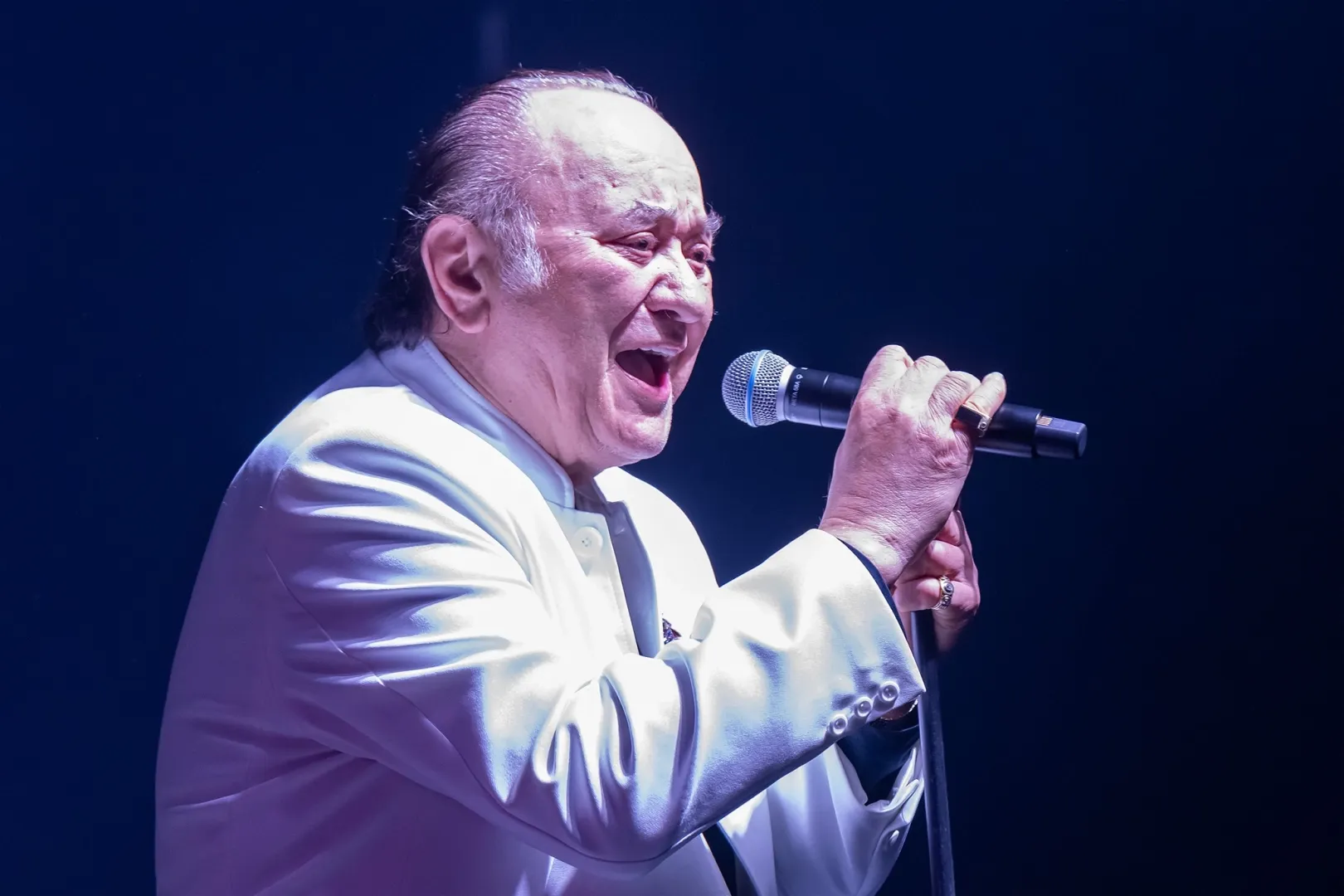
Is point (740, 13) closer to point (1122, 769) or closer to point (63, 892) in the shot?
point (1122, 769)

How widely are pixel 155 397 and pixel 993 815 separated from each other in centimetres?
163

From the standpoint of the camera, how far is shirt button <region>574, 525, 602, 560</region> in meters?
1.56

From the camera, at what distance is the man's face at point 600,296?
151 centimetres

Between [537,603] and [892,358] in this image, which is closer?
[537,603]

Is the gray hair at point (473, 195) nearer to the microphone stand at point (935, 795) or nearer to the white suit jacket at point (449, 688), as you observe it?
the white suit jacket at point (449, 688)

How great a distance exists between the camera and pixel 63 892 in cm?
182

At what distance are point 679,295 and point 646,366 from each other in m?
0.10

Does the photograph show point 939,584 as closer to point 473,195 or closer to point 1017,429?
point 1017,429

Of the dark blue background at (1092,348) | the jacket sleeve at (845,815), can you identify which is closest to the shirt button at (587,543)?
the jacket sleeve at (845,815)

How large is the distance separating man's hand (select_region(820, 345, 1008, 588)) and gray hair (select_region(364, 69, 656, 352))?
0.42 m

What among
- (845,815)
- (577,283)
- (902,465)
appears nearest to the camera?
(902,465)

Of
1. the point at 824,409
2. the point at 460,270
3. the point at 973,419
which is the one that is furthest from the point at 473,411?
the point at 973,419

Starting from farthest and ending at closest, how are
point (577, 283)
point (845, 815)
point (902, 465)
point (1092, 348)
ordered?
point (1092, 348) → point (845, 815) → point (577, 283) → point (902, 465)

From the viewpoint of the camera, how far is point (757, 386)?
1557mm
